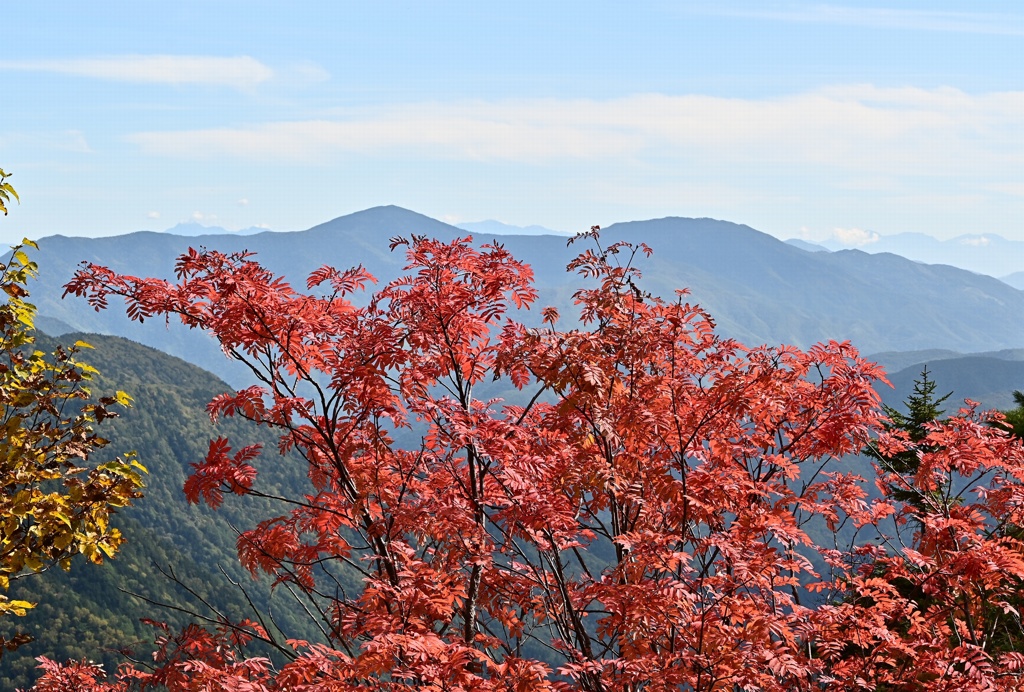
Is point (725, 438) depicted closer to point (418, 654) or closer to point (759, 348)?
point (759, 348)

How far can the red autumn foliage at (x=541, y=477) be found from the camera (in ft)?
22.0

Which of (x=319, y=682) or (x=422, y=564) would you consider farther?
(x=422, y=564)

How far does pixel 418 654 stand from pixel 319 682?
35.3 inches

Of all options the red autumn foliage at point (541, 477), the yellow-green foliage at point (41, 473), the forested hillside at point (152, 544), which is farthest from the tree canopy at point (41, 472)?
the forested hillside at point (152, 544)

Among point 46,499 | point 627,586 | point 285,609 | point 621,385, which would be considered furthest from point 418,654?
point 285,609

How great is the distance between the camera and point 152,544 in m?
91.6

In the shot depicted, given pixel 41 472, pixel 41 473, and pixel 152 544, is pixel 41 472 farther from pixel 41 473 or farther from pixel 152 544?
pixel 152 544

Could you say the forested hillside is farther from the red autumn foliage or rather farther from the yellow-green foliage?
the red autumn foliage

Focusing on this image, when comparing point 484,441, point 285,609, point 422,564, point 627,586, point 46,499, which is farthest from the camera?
point 285,609

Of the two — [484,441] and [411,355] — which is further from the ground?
[411,355]

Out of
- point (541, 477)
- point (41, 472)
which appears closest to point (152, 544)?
point (41, 472)

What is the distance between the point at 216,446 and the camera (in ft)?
25.7

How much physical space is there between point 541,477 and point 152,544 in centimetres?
9421

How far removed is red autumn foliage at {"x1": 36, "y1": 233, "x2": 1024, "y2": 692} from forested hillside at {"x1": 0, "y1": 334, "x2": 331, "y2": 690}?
22.2 meters
